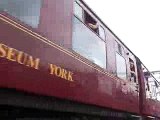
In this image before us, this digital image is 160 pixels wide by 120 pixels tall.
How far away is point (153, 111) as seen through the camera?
13484 mm

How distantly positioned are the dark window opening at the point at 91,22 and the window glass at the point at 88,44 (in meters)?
0.12

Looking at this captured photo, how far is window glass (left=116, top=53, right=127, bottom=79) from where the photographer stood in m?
8.88

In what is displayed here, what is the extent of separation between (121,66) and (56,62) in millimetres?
4566

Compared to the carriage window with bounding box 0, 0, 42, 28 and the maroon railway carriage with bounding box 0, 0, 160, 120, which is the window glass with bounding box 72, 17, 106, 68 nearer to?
the maroon railway carriage with bounding box 0, 0, 160, 120

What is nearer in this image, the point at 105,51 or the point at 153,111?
the point at 105,51

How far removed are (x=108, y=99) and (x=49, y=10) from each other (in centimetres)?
293

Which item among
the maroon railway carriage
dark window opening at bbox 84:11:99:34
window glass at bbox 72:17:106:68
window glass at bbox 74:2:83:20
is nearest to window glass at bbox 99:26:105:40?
the maroon railway carriage

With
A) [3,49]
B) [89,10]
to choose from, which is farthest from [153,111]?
[3,49]

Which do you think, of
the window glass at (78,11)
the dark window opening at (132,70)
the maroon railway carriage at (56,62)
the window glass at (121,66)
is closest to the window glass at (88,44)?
the maroon railway carriage at (56,62)

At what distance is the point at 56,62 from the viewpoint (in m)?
4.97

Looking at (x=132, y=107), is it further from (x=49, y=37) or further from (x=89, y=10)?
(x=49, y=37)

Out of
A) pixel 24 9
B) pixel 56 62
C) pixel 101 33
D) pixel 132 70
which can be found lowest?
pixel 56 62

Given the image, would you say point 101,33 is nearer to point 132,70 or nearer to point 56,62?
point 56,62

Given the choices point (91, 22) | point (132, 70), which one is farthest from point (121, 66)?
point (91, 22)
